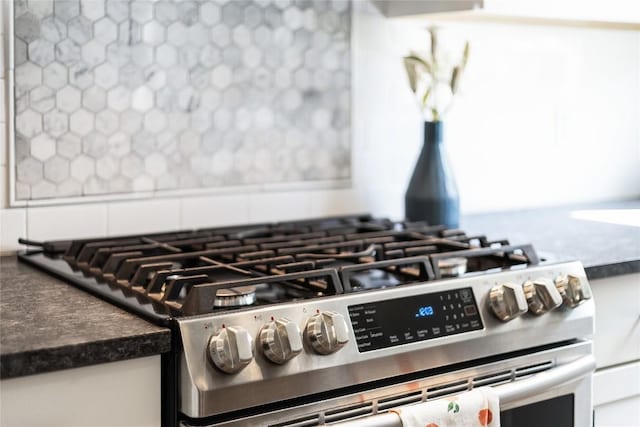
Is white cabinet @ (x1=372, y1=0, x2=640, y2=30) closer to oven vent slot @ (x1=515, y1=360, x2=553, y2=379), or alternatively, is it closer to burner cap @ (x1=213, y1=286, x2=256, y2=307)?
oven vent slot @ (x1=515, y1=360, x2=553, y2=379)

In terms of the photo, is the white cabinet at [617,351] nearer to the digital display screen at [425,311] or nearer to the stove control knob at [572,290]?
the stove control knob at [572,290]

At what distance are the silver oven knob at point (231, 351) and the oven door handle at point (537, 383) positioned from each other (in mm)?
246

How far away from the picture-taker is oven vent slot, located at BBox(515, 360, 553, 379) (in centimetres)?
170

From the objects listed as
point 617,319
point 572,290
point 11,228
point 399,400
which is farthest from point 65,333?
point 617,319

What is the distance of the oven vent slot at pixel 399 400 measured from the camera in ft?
4.99

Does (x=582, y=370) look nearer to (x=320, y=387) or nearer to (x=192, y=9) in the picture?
(x=320, y=387)

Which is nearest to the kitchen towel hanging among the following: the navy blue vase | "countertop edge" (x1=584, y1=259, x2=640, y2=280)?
"countertop edge" (x1=584, y1=259, x2=640, y2=280)

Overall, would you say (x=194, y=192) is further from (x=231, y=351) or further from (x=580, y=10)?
(x=580, y=10)

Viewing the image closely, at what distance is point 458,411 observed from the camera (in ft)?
5.10

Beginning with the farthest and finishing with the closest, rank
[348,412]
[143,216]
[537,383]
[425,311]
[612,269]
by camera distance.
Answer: [143,216]
[612,269]
[537,383]
[425,311]
[348,412]

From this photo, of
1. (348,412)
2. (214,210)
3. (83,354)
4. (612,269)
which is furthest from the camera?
(214,210)

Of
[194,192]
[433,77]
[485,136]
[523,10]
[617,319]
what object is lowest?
[617,319]

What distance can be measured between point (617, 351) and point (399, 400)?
0.65 meters

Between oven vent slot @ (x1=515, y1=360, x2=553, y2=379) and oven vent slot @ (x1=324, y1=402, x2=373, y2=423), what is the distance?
0.33m
